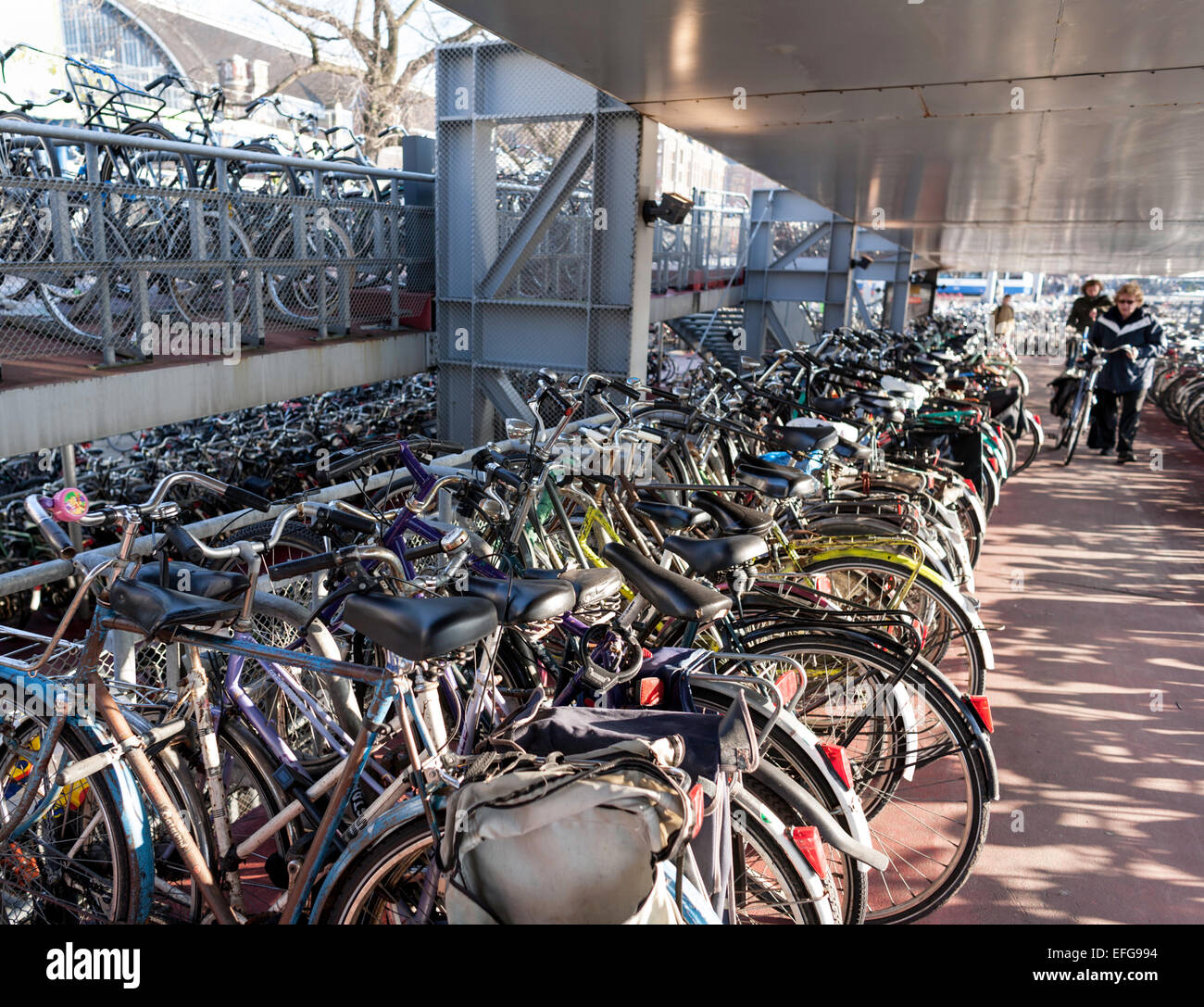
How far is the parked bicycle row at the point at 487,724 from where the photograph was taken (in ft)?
4.90

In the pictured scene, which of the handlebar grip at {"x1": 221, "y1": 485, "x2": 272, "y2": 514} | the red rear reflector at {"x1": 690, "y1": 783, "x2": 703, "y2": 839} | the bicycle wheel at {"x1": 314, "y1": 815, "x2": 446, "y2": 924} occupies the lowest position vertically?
the bicycle wheel at {"x1": 314, "y1": 815, "x2": 446, "y2": 924}

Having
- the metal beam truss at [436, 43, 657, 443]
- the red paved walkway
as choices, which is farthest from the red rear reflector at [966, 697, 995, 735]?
the metal beam truss at [436, 43, 657, 443]

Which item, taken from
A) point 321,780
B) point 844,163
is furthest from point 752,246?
point 321,780

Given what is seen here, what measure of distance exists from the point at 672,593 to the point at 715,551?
0.28m

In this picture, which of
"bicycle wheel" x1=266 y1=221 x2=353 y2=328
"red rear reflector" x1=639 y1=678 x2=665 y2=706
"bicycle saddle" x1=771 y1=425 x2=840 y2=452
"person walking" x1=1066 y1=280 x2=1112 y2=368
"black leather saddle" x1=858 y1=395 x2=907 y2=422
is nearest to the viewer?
"red rear reflector" x1=639 y1=678 x2=665 y2=706

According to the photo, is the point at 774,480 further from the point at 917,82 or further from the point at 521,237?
the point at 521,237

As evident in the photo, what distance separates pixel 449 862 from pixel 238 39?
145 feet

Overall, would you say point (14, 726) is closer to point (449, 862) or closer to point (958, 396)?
point (449, 862)

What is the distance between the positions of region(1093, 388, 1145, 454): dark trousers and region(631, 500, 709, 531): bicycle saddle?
26.7ft

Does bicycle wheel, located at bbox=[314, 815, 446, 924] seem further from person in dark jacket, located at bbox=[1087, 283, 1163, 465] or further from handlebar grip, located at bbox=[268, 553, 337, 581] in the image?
person in dark jacket, located at bbox=[1087, 283, 1163, 465]

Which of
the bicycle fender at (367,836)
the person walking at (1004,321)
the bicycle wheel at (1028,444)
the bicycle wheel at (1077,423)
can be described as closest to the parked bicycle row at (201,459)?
the bicycle fender at (367,836)

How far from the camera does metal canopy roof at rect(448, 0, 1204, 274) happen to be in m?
3.25

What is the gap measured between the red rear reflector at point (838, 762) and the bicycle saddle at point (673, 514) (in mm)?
874

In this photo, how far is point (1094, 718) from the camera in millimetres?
3830
